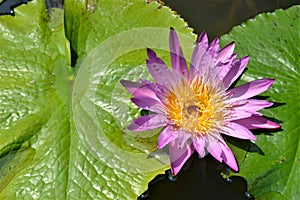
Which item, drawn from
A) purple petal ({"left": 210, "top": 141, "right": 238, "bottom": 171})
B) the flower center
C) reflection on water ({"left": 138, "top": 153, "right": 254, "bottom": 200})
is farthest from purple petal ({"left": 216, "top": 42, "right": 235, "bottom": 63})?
reflection on water ({"left": 138, "top": 153, "right": 254, "bottom": 200})

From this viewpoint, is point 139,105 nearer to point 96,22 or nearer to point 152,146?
point 152,146

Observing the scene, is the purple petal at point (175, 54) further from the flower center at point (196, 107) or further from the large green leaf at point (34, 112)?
the large green leaf at point (34, 112)

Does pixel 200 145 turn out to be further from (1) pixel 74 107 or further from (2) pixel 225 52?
(1) pixel 74 107

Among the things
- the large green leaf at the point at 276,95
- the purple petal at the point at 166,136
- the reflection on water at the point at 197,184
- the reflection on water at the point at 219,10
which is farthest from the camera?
the reflection on water at the point at 219,10

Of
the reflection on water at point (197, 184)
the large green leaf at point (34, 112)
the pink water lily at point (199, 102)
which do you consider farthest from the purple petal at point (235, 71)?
the large green leaf at point (34, 112)

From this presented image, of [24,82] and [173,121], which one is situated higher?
[24,82]

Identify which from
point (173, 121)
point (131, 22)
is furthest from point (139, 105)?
point (131, 22)

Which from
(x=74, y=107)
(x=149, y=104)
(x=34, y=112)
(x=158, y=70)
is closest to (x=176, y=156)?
(x=149, y=104)
